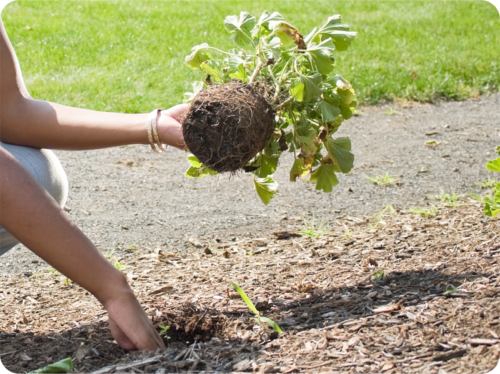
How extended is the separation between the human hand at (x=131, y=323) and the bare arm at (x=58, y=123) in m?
0.65

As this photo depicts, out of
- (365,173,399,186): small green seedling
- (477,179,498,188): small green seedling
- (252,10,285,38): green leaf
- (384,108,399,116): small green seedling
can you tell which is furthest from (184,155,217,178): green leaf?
(384,108,399,116): small green seedling

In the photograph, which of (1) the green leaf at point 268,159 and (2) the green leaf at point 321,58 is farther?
(1) the green leaf at point 268,159

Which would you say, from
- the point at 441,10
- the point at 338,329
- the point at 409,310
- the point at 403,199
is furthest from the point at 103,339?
the point at 441,10

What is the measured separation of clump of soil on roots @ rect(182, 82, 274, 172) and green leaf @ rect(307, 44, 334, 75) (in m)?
0.30

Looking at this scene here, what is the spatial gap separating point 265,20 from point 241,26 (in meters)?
0.13

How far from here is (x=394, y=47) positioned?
711 cm

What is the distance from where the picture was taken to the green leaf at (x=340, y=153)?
2492 mm

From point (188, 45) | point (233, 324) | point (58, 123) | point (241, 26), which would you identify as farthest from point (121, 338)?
point (188, 45)

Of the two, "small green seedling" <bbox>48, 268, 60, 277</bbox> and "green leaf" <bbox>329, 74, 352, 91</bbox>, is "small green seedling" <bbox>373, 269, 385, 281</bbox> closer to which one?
"green leaf" <bbox>329, 74, 352, 91</bbox>

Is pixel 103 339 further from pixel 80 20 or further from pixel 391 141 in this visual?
pixel 80 20

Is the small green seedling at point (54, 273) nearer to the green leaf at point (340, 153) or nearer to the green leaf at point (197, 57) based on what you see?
the green leaf at point (197, 57)

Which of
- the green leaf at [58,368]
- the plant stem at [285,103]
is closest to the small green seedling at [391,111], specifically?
the plant stem at [285,103]

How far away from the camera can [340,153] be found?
2492mm

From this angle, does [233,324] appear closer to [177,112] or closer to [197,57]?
[177,112]
